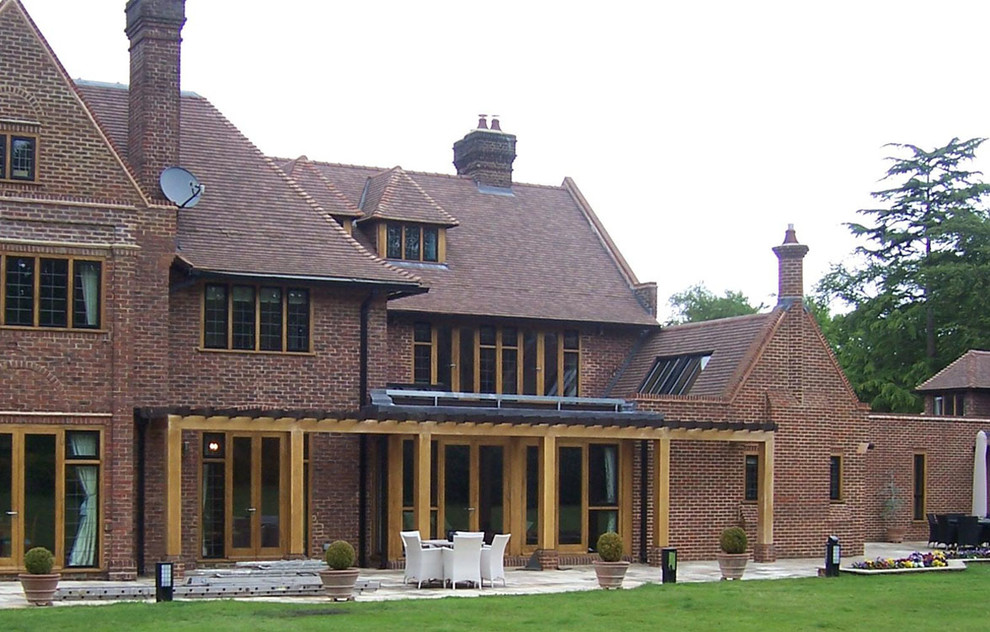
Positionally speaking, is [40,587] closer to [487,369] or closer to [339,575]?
[339,575]

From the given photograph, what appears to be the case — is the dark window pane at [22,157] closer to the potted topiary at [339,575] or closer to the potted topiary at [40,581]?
the potted topiary at [40,581]

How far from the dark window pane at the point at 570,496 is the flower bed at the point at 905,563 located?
215 inches

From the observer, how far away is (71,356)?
2298 cm

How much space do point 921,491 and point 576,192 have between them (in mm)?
10590

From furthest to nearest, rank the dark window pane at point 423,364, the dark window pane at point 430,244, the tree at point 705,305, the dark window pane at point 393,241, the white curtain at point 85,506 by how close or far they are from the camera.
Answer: the tree at point 705,305 → the dark window pane at point 430,244 → the dark window pane at point 393,241 → the dark window pane at point 423,364 → the white curtain at point 85,506

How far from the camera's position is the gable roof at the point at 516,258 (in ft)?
100

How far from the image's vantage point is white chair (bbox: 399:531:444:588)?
22547 mm

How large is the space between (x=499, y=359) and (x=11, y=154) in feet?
37.7

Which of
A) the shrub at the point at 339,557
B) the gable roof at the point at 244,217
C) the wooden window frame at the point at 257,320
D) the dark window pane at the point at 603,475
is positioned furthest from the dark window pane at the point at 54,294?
the dark window pane at the point at 603,475

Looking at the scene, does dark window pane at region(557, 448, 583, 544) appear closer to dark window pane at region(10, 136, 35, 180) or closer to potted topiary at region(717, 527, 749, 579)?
potted topiary at region(717, 527, 749, 579)

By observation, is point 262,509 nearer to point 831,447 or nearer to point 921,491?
point 831,447

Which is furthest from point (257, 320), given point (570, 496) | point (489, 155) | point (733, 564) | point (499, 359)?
point (489, 155)

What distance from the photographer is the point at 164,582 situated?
63.7ft

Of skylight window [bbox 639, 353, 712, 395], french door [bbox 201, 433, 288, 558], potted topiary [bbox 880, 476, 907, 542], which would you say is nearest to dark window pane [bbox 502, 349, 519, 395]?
skylight window [bbox 639, 353, 712, 395]
